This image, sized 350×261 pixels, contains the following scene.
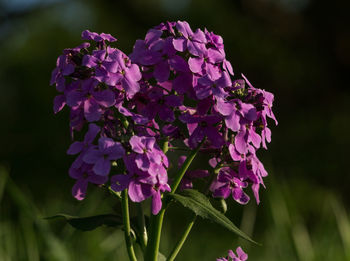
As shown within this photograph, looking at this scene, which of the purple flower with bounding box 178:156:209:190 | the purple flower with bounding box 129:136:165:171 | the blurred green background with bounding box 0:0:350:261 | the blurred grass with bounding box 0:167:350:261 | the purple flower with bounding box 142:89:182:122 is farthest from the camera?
the blurred green background with bounding box 0:0:350:261

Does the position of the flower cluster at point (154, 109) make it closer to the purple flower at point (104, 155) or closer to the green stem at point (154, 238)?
the purple flower at point (104, 155)

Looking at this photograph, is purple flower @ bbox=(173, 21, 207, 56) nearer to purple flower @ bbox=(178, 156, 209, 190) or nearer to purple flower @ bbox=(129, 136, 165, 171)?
purple flower @ bbox=(129, 136, 165, 171)

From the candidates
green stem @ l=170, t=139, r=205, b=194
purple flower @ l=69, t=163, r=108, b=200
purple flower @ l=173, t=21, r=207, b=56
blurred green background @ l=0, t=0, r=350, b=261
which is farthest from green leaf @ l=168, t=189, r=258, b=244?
blurred green background @ l=0, t=0, r=350, b=261

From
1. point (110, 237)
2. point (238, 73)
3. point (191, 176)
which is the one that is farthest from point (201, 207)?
point (238, 73)

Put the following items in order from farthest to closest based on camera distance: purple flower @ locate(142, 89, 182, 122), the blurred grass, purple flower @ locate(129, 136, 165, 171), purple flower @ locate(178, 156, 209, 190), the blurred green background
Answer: the blurred green background
the blurred grass
purple flower @ locate(178, 156, 209, 190)
purple flower @ locate(142, 89, 182, 122)
purple flower @ locate(129, 136, 165, 171)

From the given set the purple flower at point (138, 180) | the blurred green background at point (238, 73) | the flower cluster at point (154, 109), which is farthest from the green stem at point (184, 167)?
the blurred green background at point (238, 73)

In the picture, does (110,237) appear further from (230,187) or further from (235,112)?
(235,112)
